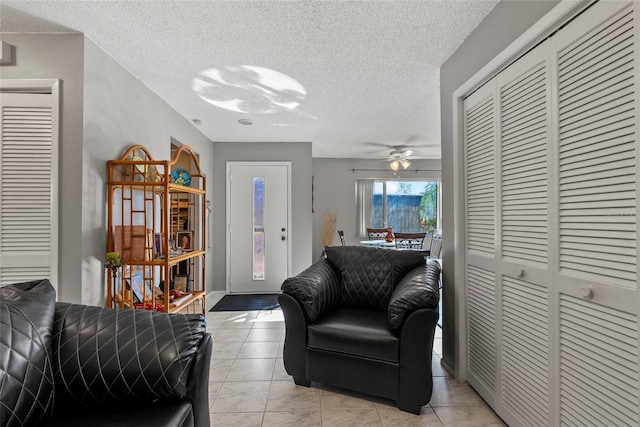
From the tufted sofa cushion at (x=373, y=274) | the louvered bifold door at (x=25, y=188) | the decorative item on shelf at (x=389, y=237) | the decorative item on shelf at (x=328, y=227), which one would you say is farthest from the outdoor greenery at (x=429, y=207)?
the louvered bifold door at (x=25, y=188)

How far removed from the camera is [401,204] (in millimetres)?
7457

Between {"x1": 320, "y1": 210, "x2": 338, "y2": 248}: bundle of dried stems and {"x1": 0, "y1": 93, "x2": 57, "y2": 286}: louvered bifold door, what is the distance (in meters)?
5.32

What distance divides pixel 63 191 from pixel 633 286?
293 cm

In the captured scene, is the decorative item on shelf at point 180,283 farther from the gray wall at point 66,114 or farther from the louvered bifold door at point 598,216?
the louvered bifold door at point 598,216

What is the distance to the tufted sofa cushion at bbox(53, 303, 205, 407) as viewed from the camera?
1.17 meters

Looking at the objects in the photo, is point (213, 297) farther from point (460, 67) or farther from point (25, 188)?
point (460, 67)

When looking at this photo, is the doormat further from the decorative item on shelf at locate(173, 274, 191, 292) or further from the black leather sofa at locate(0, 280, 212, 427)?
the black leather sofa at locate(0, 280, 212, 427)

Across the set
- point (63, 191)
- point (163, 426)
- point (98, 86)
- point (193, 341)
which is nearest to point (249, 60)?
point (98, 86)

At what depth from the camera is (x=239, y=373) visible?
2518 millimetres

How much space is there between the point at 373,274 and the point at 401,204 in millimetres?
5036

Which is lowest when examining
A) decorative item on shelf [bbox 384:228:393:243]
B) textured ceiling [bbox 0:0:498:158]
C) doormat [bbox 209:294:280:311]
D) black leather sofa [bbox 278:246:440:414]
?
doormat [bbox 209:294:280:311]

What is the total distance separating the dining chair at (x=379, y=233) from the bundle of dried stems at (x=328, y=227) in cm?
78

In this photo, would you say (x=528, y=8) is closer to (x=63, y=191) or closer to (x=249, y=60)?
(x=249, y=60)

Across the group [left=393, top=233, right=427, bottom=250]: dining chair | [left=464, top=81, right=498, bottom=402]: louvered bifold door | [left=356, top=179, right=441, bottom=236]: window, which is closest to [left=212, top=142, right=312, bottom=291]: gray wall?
[left=393, top=233, right=427, bottom=250]: dining chair
